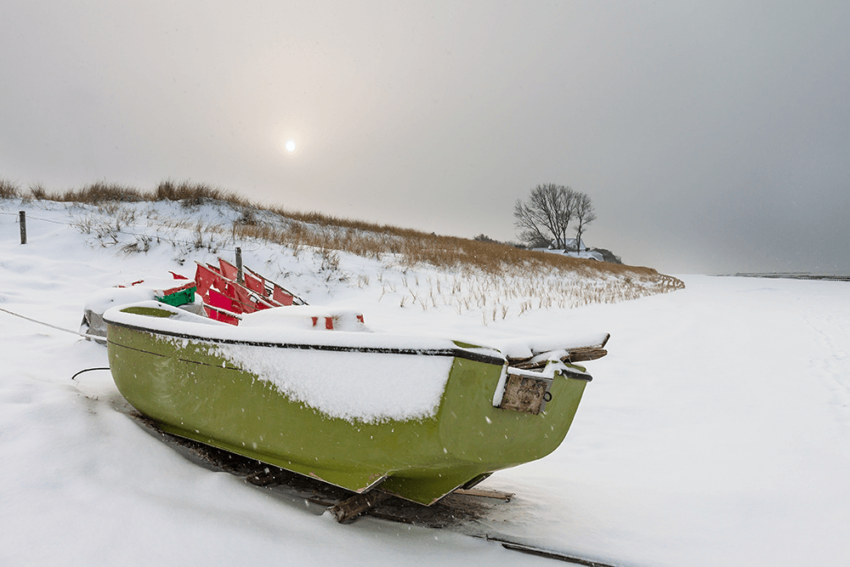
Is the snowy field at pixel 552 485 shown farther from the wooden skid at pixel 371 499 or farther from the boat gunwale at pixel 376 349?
the boat gunwale at pixel 376 349

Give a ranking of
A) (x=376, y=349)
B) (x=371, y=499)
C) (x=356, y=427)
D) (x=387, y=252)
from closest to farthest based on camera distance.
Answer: (x=376, y=349) → (x=356, y=427) → (x=371, y=499) → (x=387, y=252)

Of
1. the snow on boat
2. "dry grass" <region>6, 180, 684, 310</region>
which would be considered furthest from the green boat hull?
"dry grass" <region>6, 180, 684, 310</region>

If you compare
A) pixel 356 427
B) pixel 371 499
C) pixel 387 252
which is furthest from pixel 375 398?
pixel 387 252

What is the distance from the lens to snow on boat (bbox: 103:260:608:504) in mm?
1822

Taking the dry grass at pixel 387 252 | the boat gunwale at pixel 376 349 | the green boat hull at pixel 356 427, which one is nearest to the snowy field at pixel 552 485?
the green boat hull at pixel 356 427

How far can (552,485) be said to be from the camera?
298 cm

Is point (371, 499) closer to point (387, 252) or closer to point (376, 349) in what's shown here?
point (376, 349)

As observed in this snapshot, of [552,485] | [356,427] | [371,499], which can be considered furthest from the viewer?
[552,485]

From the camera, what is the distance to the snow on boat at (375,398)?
5.98 ft

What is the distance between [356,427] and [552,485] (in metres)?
1.73

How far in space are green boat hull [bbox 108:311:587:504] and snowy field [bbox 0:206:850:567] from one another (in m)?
0.24

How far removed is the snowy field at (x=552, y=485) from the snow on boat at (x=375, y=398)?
290 millimetres

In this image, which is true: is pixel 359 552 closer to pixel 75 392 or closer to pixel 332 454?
pixel 332 454

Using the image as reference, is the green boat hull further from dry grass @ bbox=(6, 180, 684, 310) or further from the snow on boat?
dry grass @ bbox=(6, 180, 684, 310)
